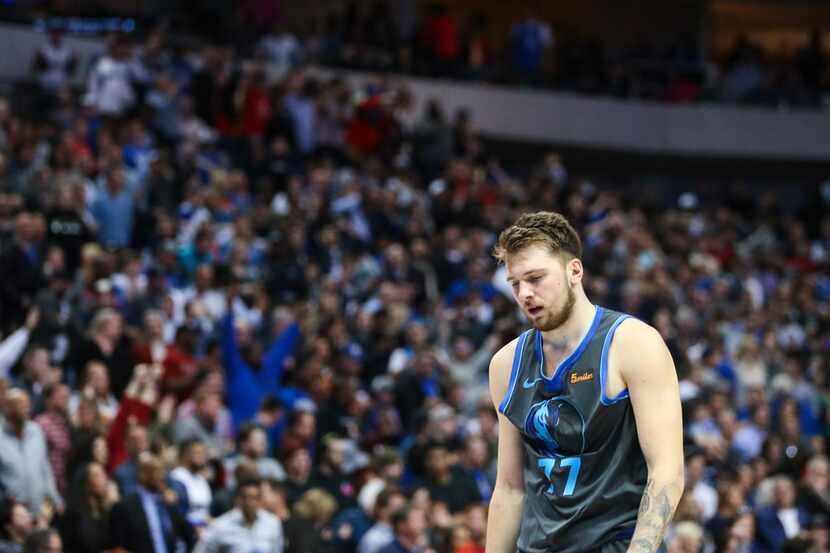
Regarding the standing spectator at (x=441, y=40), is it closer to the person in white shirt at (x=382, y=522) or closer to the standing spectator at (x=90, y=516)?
the person in white shirt at (x=382, y=522)

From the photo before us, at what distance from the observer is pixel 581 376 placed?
4.51 m

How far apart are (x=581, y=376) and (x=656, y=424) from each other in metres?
0.28

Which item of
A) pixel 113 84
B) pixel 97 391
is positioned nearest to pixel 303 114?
pixel 113 84

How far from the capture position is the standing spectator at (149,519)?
876cm

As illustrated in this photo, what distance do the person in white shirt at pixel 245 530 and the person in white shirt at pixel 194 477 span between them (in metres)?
0.45

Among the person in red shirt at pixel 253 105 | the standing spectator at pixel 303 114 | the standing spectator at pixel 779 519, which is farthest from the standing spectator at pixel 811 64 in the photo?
the standing spectator at pixel 779 519

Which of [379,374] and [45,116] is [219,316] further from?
[45,116]

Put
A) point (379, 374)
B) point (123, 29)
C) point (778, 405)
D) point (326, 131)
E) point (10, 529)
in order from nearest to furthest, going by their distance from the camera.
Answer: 1. point (10, 529)
2. point (379, 374)
3. point (778, 405)
4. point (326, 131)
5. point (123, 29)

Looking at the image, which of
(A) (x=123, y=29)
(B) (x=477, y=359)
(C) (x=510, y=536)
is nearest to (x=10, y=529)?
(C) (x=510, y=536)

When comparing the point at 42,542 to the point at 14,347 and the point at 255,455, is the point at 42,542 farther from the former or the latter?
the point at 14,347

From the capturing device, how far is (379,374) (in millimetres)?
13523

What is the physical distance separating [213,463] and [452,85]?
15073 millimetres

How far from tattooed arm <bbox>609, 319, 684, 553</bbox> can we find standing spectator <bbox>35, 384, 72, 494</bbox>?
595 cm

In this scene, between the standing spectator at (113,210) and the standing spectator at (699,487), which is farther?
the standing spectator at (113,210)
